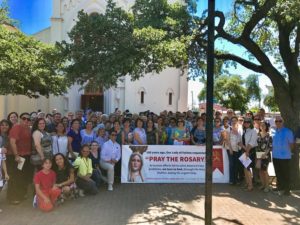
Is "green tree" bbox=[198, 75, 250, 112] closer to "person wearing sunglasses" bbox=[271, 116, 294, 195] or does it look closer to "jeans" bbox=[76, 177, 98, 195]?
"person wearing sunglasses" bbox=[271, 116, 294, 195]

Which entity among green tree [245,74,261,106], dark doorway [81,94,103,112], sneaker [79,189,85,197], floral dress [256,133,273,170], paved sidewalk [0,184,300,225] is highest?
green tree [245,74,261,106]

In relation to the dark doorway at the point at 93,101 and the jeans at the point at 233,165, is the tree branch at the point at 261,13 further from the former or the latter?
the dark doorway at the point at 93,101

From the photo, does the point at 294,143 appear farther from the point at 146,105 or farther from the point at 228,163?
the point at 146,105

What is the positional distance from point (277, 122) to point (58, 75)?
13431 mm

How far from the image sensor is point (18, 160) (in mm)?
8680

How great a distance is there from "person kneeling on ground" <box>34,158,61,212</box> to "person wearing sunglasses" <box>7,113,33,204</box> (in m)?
0.70

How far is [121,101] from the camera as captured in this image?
101ft

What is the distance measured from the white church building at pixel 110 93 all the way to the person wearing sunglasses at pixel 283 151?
21.4 meters

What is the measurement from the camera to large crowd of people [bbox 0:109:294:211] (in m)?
8.64

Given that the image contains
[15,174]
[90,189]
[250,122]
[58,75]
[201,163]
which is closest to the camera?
[15,174]

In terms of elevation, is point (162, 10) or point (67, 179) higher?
point (162, 10)

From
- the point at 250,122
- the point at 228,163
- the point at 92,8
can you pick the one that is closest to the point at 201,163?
the point at 228,163

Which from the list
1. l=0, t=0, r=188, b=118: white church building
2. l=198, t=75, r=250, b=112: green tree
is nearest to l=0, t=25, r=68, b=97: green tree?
l=0, t=0, r=188, b=118: white church building

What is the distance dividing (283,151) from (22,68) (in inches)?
497
